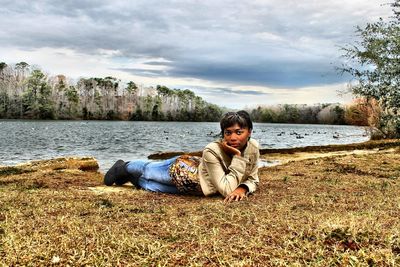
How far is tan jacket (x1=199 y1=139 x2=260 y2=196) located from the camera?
7039 millimetres

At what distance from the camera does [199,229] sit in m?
4.82

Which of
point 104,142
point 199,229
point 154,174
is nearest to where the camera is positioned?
point 199,229

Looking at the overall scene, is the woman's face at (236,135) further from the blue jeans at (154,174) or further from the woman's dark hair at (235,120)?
the blue jeans at (154,174)

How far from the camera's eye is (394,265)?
12.0 feet

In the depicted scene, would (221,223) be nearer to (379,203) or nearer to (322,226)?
(322,226)

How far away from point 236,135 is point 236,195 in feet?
3.60

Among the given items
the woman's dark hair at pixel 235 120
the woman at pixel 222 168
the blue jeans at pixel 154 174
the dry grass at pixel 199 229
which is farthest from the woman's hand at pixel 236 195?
the blue jeans at pixel 154 174

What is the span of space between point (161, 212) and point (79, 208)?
1.42 meters

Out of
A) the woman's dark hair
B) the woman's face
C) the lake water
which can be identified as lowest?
the lake water

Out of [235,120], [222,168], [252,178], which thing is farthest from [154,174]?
[235,120]

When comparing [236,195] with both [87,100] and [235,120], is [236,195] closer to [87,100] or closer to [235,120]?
[235,120]

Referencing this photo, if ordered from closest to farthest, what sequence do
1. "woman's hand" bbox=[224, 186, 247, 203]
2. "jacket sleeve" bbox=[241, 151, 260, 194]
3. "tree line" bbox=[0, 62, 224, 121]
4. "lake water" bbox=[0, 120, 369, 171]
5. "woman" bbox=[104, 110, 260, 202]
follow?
"woman's hand" bbox=[224, 186, 247, 203]
"woman" bbox=[104, 110, 260, 202]
"jacket sleeve" bbox=[241, 151, 260, 194]
"lake water" bbox=[0, 120, 369, 171]
"tree line" bbox=[0, 62, 224, 121]

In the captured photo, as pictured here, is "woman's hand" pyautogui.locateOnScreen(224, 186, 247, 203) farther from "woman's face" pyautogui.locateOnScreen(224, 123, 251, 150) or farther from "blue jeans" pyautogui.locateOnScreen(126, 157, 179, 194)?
"blue jeans" pyautogui.locateOnScreen(126, 157, 179, 194)

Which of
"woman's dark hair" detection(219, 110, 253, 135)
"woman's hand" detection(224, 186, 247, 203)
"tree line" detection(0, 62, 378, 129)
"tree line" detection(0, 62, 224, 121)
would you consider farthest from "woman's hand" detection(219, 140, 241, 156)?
"tree line" detection(0, 62, 224, 121)
